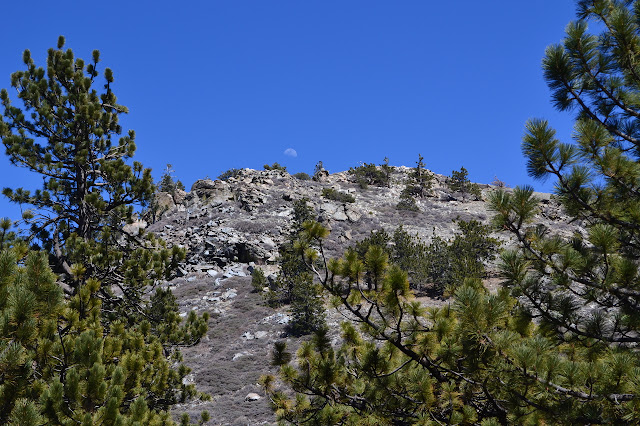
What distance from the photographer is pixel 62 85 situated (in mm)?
9125

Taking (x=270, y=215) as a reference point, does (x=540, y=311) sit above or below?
below

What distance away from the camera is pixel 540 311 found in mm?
4277

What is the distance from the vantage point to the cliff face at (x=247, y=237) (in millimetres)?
17408

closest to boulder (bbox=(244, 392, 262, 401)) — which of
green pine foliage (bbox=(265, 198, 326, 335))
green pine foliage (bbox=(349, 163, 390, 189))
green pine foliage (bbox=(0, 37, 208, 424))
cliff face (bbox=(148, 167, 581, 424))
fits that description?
cliff face (bbox=(148, 167, 581, 424))

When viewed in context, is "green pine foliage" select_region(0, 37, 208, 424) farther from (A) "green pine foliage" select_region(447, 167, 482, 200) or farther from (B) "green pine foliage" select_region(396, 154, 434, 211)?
(A) "green pine foliage" select_region(447, 167, 482, 200)

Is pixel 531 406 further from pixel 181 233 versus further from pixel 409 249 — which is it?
pixel 181 233

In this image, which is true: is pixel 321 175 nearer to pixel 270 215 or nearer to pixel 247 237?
pixel 270 215

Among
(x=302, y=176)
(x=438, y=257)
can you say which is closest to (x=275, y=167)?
(x=302, y=176)

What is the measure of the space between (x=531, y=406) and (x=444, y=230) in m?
33.8

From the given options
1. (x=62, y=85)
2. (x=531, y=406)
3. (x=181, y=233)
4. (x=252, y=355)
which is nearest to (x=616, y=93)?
(x=531, y=406)

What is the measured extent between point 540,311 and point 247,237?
99.6 ft

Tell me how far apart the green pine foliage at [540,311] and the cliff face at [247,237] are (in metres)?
4.11

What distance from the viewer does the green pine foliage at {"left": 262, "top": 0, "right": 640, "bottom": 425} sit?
3586 millimetres

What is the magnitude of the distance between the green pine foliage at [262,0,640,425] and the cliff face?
4.11 metres
